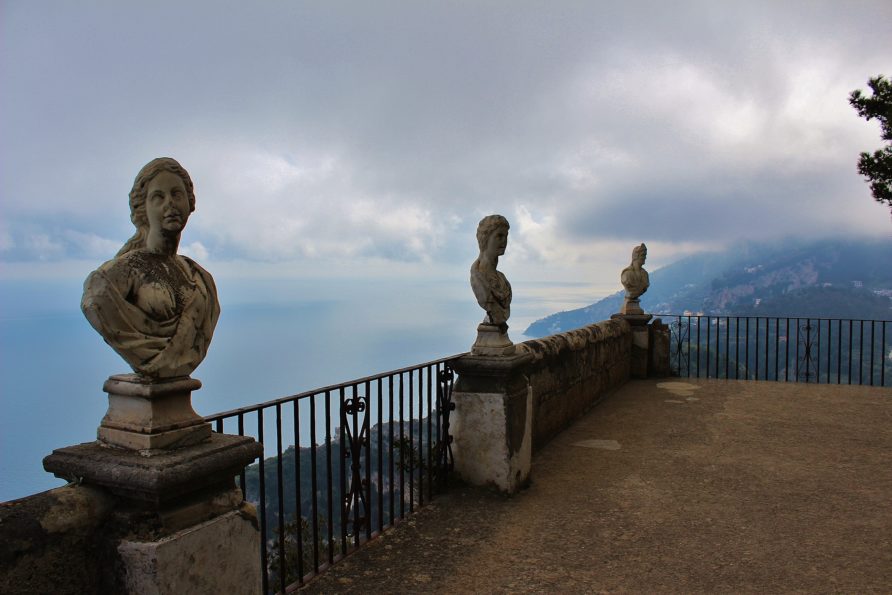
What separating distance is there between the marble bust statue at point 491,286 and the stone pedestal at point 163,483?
2.52 m

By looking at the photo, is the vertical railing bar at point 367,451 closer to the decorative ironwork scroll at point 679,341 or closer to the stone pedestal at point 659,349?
the stone pedestal at point 659,349

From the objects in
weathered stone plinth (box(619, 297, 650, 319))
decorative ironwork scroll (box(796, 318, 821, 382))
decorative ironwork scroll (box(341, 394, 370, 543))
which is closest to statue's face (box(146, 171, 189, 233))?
decorative ironwork scroll (box(341, 394, 370, 543))

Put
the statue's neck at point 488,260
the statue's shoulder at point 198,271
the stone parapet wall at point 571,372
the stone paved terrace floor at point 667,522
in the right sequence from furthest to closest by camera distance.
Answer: the stone parapet wall at point 571,372, the statue's neck at point 488,260, the stone paved terrace floor at point 667,522, the statue's shoulder at point 198,271

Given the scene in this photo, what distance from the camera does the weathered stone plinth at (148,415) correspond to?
193cm

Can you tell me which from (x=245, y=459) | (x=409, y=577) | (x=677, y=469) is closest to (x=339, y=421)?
(x=409, y=577)

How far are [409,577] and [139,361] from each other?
1975 millimetres

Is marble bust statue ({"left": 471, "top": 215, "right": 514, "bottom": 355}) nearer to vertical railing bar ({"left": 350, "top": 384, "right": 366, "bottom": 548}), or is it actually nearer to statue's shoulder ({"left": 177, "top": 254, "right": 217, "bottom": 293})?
vertical railing bar ({"left": 350, "top": 384, "right": 366, "bottom": 548})

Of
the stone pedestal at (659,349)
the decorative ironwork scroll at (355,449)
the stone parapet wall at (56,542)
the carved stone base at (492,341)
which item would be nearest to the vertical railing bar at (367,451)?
the decorative ironwork scroll at (355,449)

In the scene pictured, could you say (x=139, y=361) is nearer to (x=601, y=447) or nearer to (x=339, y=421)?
(x=339, y=421)

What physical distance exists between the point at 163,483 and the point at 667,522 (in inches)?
130

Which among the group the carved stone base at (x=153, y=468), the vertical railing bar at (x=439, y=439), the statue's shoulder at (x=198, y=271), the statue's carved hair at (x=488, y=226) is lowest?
the vertical railing bar at (x=439, y=439)

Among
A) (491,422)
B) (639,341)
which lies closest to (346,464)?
(491,422)

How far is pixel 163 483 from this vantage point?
1809mm

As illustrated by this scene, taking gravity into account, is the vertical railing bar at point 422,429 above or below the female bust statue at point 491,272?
below
